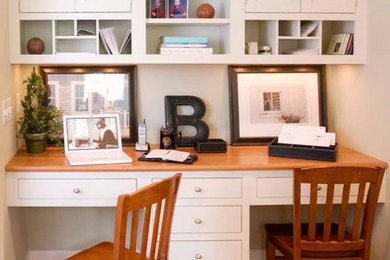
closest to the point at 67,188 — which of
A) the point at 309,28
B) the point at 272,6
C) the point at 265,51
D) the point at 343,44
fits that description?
the point at 265,51

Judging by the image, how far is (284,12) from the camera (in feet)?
10.1

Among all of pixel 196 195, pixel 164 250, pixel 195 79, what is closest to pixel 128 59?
pixel 195 79

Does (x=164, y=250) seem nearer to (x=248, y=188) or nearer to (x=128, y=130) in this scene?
(x=248, y=188)

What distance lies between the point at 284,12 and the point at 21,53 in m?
1.49

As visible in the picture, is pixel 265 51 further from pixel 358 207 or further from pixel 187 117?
pixel 358 207

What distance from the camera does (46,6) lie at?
296 centimetres

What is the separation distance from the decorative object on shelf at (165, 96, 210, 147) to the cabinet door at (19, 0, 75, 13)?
31.1 inches

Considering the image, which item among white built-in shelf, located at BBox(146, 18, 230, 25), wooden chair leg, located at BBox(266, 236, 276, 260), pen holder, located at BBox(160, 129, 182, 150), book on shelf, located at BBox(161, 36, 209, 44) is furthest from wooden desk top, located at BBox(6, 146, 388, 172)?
white built-in shelf, located at BBox(146, 18, 230, 25)

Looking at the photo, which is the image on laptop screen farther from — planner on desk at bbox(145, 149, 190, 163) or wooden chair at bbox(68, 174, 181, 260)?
wooden chair at bbox(68, 174, 181, 260)

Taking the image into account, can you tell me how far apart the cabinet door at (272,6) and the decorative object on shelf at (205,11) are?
0.70 feet

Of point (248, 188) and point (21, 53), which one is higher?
point (21, 53)

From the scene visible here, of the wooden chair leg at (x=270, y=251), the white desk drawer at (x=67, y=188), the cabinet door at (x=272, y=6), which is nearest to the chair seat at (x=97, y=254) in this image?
the white desk drawer at (x=67, y=188)

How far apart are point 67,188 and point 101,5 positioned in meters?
1.01

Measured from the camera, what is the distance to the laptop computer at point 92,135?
10.1 ft
